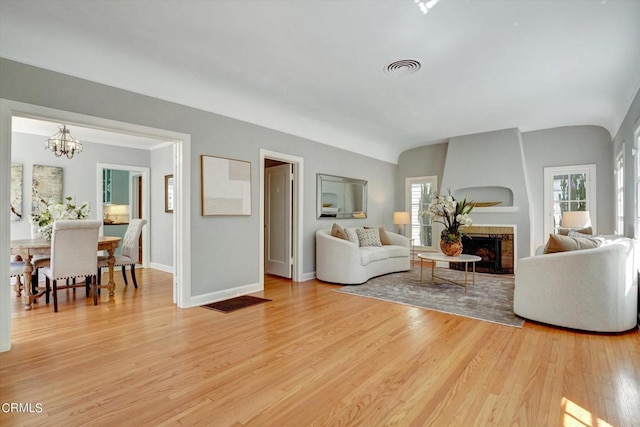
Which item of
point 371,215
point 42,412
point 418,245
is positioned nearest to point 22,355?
point 42,412

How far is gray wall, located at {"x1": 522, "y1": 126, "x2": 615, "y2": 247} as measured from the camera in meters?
5.52

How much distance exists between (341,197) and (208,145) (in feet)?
9.23

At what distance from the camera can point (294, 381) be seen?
208 cm

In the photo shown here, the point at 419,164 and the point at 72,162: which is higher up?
the point at 419,164

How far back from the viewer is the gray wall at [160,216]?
606cm

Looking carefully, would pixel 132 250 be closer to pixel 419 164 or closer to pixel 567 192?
pixel 419 164

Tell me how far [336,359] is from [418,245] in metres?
5.53

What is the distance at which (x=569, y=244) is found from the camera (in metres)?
3.20

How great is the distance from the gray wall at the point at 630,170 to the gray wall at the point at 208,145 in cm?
399

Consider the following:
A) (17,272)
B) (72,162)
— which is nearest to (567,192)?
(17,272)

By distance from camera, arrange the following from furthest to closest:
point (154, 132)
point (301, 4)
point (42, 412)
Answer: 1. point (154, 132)
2. point (301, 4)
3. point (42, 412)

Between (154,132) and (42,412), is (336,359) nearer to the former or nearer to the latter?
(42,412)

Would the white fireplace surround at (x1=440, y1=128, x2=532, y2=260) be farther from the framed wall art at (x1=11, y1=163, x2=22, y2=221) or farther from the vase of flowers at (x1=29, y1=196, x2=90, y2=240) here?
the framed wall art at (x1=11, y1=163, x2=22, y2=221)

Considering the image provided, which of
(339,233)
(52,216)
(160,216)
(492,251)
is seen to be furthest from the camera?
(160,216)
